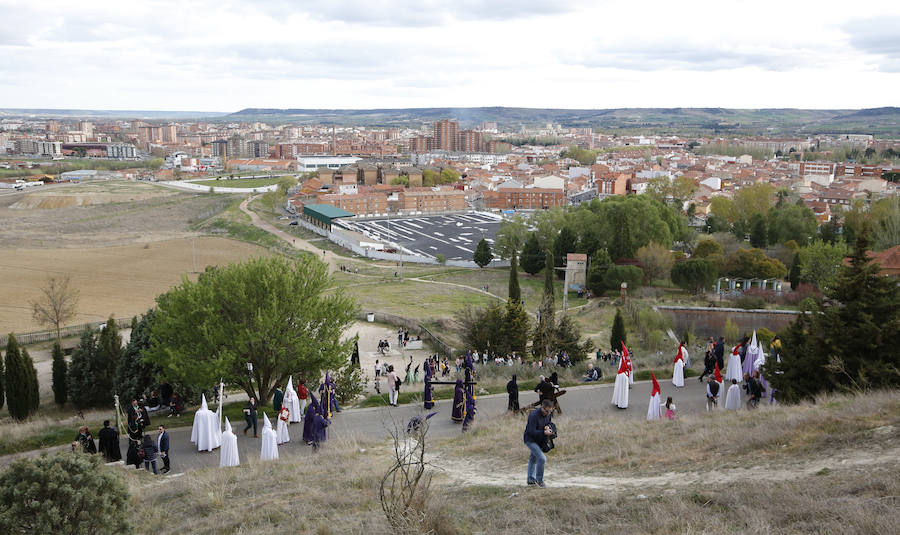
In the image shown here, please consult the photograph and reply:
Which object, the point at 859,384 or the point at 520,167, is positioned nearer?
the point at 859,384

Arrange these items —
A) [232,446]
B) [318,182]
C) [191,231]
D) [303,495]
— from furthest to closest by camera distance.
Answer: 1. [318,182]
2. [191,231]
3. [232,446]
4. [303,495]

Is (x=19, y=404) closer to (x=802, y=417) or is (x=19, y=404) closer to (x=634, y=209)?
(x=802, y=417)

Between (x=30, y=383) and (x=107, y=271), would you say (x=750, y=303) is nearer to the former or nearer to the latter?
(x=30, y=383)

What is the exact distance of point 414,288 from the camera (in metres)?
40.2

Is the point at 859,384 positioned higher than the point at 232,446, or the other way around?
the point at 859,384

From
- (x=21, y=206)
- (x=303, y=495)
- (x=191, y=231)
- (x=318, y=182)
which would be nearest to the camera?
(x=303, y=495)

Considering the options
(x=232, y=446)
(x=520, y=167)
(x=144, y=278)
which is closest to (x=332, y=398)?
(x=232, y=446)

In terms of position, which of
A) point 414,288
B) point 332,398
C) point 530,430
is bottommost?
point 414,288

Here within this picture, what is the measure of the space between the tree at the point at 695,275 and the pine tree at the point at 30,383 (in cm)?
2891

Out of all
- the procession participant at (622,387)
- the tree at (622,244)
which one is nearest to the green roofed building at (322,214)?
the tree at (622,244)

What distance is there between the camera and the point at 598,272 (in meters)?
37.3

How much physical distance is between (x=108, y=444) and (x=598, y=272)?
97.4 feet

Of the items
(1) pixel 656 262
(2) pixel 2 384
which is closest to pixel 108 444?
(2) pixel 2 384

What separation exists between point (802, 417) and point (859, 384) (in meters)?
3.04
